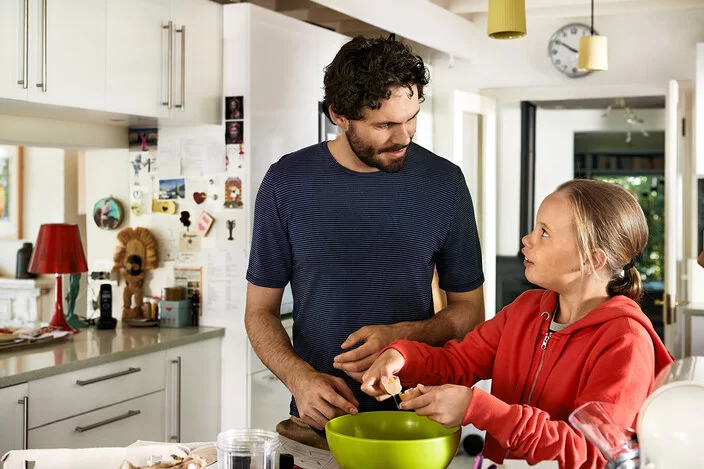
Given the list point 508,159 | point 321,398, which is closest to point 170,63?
point 321,398

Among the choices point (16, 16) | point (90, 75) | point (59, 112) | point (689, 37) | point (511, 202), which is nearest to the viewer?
point (16, 16)

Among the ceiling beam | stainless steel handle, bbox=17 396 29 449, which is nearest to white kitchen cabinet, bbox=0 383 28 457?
stainless steel handle, bbox=17 396 29 449

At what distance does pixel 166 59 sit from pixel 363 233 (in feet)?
5.35

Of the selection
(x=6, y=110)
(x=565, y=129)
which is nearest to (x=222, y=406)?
(x=6, y=110)

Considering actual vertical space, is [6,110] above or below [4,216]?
above

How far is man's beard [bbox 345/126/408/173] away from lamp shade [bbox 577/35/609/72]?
8.93 ft

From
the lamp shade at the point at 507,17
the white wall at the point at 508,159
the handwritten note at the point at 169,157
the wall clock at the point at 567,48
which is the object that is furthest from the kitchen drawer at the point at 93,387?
the white wall at the point at 508,159

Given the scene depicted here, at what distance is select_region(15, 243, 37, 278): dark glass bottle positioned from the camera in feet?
12.7

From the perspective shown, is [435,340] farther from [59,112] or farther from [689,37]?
[689,37]

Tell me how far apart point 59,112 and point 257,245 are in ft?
4.84

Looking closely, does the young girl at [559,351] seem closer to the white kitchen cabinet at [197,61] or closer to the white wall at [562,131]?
the white kitchen cabinet at [197,61]

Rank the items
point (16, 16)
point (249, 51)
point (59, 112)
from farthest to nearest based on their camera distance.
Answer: point (249, 51)
point (59, 112)
point (16, 16)

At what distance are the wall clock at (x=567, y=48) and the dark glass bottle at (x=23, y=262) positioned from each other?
3.19m

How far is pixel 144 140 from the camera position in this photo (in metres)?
3.83
